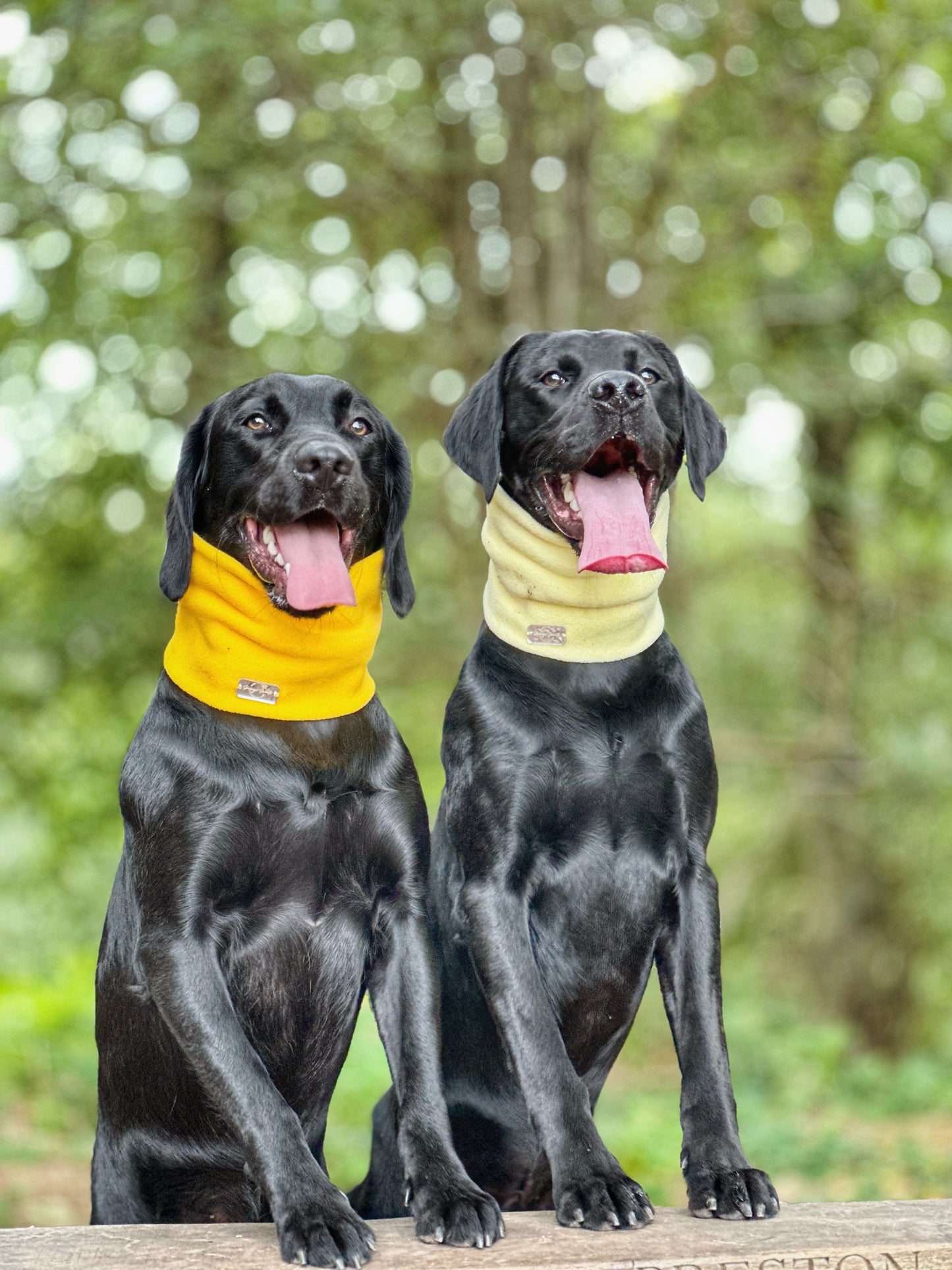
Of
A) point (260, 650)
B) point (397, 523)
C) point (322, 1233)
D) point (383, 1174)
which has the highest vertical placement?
point (397, 523)

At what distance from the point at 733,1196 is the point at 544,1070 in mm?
422

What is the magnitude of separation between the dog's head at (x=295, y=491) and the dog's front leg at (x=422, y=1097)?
728mm

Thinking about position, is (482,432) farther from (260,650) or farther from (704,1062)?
(704,1062)

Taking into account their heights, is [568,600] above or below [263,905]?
above

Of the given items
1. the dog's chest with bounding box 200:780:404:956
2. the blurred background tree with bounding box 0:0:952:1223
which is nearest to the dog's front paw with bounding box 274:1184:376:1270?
the dog's chest with bounding box 200:780:404:956

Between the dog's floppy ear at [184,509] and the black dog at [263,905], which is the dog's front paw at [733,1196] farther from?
the dog's floppy ear at [184,509]

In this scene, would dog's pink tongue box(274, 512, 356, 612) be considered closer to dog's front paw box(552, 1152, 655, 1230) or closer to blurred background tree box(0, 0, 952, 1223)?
dog's front paw box(552, 1152, 655, 1230)

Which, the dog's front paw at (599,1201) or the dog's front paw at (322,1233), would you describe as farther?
the dog's front paw at (599,1201)

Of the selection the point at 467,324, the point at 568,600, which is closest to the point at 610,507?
the point at 568,600

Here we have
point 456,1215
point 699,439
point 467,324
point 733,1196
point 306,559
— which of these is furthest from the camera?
point 467,324

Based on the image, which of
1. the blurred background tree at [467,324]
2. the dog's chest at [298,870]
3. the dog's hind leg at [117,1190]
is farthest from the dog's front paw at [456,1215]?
the blurred background tree at [467,324]

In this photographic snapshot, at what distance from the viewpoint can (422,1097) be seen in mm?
2789

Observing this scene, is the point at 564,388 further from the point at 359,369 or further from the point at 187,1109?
the point at 359,369

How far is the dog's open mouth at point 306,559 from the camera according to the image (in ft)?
9.01
